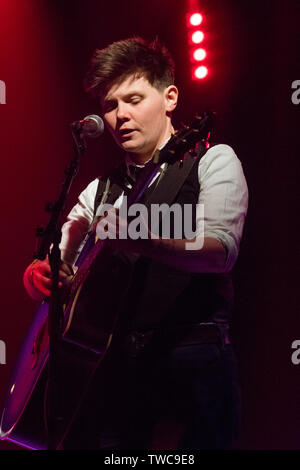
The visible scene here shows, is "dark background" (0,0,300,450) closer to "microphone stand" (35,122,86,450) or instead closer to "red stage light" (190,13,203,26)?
"red stage light" (190,13,203,26)

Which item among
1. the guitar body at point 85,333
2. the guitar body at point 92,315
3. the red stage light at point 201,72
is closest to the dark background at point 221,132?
the red stage light at point 201,72

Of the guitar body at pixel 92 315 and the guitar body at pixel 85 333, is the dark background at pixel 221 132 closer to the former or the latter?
the guitar body at pixel 92 315

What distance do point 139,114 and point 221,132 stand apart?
2.61ft

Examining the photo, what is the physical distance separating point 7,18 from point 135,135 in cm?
149

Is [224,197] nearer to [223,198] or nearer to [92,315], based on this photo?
[223,198]

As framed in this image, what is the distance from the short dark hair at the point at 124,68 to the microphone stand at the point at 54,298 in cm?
49

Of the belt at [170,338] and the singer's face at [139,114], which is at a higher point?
the singer's face at [139,114]

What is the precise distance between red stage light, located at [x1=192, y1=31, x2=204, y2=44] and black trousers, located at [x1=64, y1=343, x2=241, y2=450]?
6.04 ft

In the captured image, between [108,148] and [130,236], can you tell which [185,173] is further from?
[108,148]

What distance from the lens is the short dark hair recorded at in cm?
215

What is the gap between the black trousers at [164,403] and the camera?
5.36 ft

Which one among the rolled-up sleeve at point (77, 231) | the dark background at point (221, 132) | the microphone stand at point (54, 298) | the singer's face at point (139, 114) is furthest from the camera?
the dark background at point (221, 132)

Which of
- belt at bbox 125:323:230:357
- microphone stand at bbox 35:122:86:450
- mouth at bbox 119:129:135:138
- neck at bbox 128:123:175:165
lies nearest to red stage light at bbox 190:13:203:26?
neck at bbox 128:123:175:165

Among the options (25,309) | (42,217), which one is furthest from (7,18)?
(25,309)
